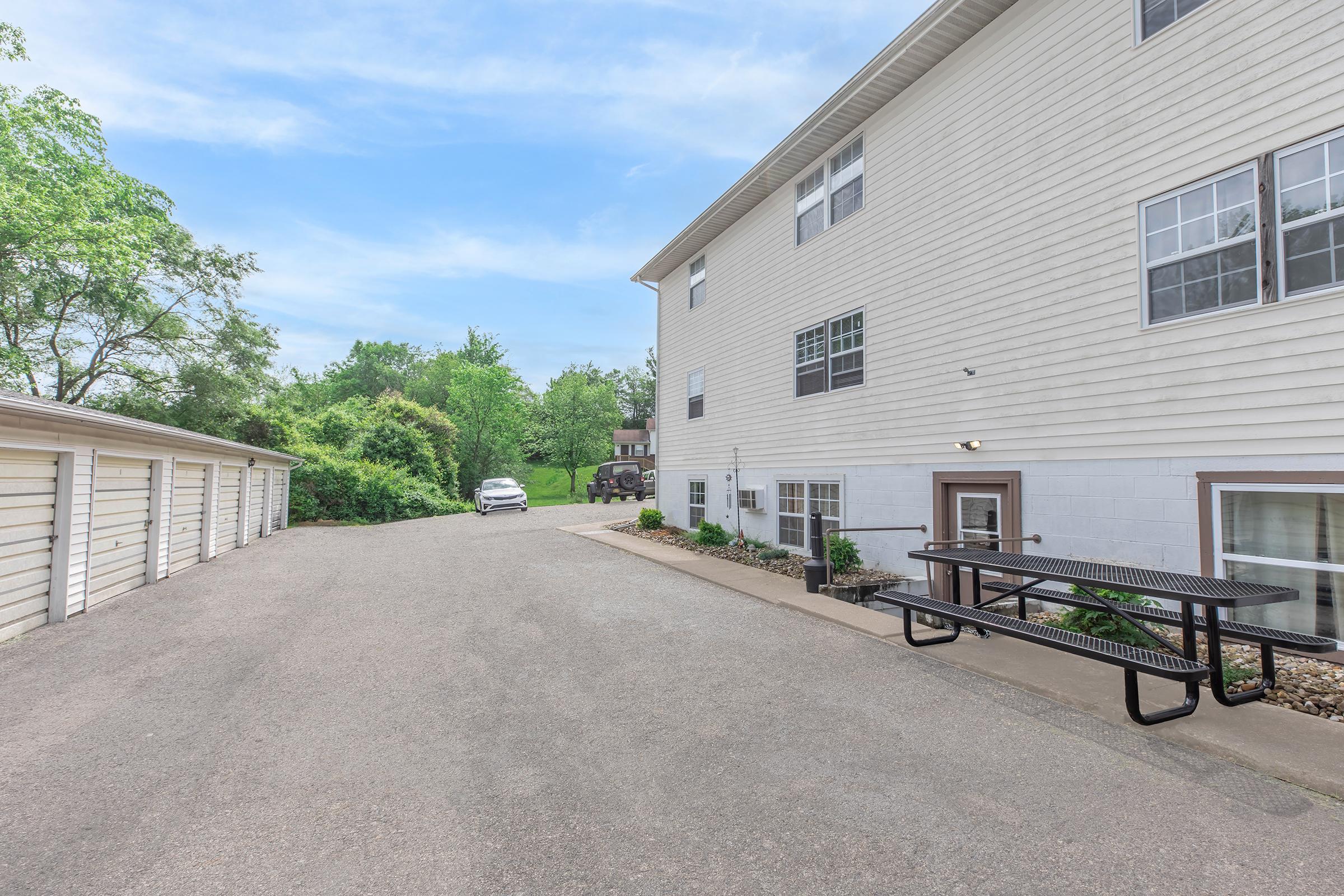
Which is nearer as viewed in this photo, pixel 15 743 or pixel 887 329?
pixel 15 743

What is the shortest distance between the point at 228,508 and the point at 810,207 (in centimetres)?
1471

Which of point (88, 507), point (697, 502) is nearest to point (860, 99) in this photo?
point (697, 502)

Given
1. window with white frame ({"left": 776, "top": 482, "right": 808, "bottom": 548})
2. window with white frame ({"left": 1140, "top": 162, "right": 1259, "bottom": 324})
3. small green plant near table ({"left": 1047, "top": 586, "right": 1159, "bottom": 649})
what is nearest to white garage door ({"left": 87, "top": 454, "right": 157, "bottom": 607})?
window with white frame ({"left": 776, "top": 482, "right": 808, "bottom": 548})

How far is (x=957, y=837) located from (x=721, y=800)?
3.61ft

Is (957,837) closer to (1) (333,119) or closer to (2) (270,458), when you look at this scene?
(1) (333,119)

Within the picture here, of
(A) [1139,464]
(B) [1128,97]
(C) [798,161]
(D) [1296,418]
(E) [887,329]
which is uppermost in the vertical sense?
(C) [798,161]

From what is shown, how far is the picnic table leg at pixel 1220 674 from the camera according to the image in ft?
12.8

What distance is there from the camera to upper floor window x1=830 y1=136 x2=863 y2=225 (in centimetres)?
1034

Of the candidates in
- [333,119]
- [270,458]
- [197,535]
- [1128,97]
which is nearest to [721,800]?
[1128,97]

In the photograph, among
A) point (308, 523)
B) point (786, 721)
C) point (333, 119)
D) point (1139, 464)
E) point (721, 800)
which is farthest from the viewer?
point (308, 523)

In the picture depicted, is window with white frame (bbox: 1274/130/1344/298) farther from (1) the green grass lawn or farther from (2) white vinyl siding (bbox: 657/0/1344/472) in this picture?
(1) the green grass lawn

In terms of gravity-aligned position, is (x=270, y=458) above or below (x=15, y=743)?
above

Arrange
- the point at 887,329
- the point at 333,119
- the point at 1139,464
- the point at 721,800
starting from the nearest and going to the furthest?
the point at 721,800, the point at 1139,464, the point at 887,329, the point at 333,119

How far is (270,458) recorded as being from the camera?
56.3 feet
